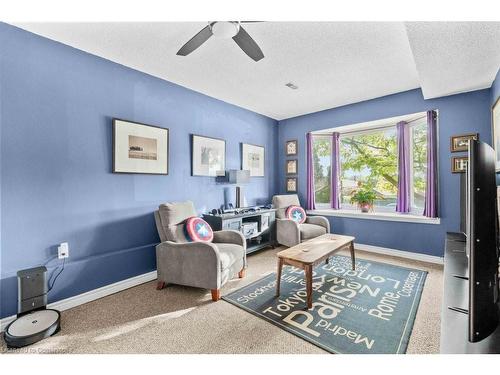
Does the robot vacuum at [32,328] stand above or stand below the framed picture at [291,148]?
below

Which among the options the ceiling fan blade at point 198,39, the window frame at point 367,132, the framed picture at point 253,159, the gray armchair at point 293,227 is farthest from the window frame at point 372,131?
the ceiling fan blade at point 198,39

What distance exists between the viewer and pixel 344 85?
129 inches

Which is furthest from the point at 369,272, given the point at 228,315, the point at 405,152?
the point at 405,152

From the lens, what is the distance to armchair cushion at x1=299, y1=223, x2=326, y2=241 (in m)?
Result: 3.64

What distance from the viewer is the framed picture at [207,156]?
3.42m

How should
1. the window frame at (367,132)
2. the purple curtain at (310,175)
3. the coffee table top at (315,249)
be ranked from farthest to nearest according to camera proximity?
the purple curtain at (310,175)
the window frame at (367,132)
the coffee table top at (315,249)

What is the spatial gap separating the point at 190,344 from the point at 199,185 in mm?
2213

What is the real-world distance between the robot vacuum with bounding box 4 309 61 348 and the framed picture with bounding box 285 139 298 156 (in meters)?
4.26

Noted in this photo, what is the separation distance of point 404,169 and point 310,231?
1863 mm

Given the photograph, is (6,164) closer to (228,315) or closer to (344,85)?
(228,315)

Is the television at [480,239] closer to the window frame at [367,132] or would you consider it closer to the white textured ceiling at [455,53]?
the white textured ceiling at [455,53]

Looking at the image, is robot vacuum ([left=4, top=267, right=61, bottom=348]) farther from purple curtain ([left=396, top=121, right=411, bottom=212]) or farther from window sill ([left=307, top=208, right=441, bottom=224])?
purple curtain ([left=396, top=121, right=411, bottom=212])

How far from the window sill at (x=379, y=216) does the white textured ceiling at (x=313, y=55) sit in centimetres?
175

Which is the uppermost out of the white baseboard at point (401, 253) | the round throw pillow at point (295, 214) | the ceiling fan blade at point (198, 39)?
the ceiling fan blade at point (198, 39)
